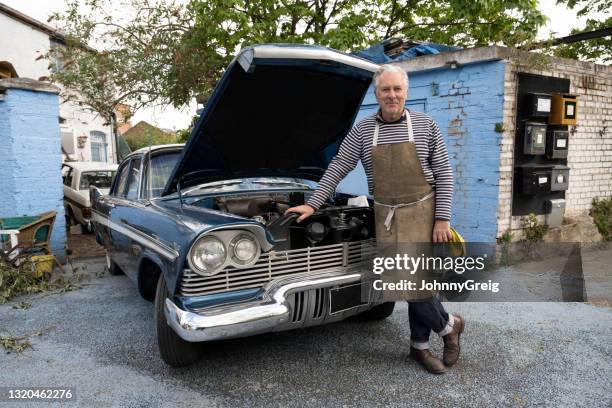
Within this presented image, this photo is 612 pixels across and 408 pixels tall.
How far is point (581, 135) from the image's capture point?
605 centimetres

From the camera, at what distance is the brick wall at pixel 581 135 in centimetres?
519

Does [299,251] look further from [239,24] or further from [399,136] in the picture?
[239,24]

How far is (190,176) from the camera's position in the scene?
3629 mm

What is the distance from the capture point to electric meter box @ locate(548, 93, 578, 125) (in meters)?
5.44

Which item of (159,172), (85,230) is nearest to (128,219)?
(159,172)

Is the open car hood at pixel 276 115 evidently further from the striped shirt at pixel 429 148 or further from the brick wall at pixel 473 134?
the brick wall at pixel 473 134

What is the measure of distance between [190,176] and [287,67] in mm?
1231

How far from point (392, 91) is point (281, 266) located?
1216mm

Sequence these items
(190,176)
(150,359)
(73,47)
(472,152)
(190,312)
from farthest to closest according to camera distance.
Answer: (73,47) → (472,152) → (190,176) → (150,359) → (190,312)

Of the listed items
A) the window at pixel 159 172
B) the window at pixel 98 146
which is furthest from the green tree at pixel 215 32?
the window at pixel 98 146

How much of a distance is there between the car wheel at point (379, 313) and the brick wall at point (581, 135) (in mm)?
2367

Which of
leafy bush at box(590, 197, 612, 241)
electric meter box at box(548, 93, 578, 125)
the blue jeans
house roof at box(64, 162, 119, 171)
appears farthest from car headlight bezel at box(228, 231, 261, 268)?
house roof at box(64, 162, 119, 171)

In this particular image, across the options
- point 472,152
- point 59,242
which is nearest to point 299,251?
point 472,152

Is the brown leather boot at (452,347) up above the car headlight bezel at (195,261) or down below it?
below
